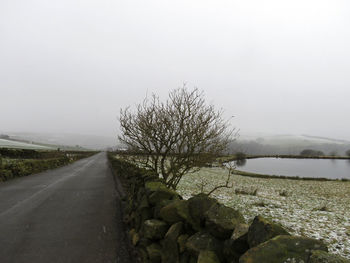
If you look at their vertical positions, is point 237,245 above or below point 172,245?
above

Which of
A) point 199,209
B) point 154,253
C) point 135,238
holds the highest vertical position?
point 199,209

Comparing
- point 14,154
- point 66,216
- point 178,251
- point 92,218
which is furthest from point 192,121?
point 14,154

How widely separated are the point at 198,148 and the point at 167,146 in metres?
1.28

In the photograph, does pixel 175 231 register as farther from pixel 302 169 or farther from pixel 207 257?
pixel 302 169

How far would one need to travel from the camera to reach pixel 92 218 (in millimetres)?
5828

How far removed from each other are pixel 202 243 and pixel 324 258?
5.18ft

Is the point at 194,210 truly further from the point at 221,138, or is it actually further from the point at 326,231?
the point at 326,231

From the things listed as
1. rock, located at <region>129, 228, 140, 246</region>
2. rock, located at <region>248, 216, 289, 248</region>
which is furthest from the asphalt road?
rock, located at <region>248, 216, 289, 248</region>

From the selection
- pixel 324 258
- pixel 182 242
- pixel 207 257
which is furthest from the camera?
pixel 182 242

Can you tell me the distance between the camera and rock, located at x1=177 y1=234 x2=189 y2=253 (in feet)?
9.62

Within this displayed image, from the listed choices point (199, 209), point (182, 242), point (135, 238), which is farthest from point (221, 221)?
point (135, 238)

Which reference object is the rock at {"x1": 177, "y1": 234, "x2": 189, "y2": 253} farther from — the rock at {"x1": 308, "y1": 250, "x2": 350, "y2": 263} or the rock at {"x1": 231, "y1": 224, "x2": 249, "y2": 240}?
the rock at {"x1": 308, "y1": 250, "x2": 350, "y2": 263}

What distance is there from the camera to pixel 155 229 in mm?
3646

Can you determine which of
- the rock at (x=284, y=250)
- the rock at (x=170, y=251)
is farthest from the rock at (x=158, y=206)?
the rock at (x=284, y=250)
